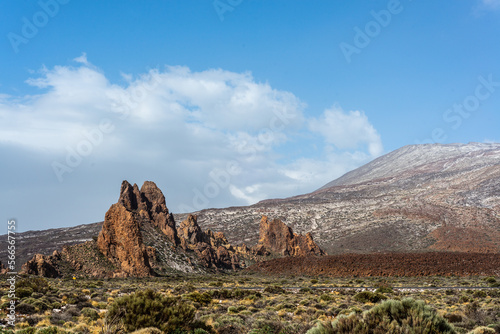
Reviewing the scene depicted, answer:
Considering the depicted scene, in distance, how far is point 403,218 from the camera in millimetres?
94000

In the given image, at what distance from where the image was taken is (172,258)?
48688mm

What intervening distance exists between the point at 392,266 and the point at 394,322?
42.7 m

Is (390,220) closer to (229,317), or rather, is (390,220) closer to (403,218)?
(403,218)

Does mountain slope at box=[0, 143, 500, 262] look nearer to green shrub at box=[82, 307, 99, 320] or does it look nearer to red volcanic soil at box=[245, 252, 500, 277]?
red volcanic soil at box=[245, 252, 500, 277]

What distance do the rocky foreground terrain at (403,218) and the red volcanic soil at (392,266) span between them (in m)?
24.5

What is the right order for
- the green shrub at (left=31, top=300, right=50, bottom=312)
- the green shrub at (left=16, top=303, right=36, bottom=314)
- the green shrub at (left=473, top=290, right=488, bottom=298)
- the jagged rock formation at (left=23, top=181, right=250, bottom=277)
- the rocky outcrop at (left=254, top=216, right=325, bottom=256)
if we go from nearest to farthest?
the green shrub at (left=16, top=303, right=36, bottom=314)
the green shrub at (left=31, top=300, right=50, bottom=312)
the green shrub at (left=473, top=290, right=488, bottom=298)
the jagged rock formation at (left=23, top=181, right=250, bottom=277)
the rocky outcrop at (left=254, top=216, right=325, bottom=256)

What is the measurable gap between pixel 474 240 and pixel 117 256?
234 ft

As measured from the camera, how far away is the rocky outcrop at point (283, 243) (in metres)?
66.9

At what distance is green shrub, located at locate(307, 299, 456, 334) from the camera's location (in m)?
6.37

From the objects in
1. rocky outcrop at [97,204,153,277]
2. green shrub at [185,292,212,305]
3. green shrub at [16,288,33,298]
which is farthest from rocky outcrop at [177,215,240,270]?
green shrub at [16,288,33,298]

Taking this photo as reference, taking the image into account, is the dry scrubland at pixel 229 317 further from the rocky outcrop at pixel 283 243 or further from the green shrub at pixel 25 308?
the rocky outcrop at pixel 283 243

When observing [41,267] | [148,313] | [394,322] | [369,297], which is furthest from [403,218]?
A: [394,322]

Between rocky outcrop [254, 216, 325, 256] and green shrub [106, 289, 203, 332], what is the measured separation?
193ft

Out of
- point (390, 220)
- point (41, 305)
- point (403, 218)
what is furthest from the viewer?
point (403, 218)
